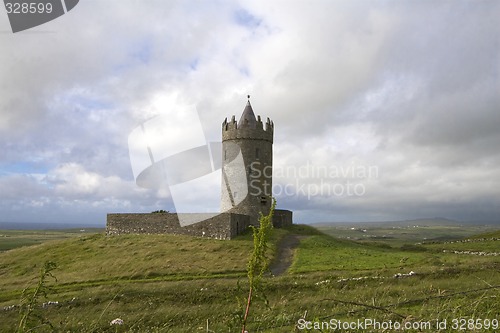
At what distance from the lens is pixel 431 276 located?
67.7 ft

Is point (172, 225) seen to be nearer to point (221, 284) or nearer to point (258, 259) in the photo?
point (221, 284)

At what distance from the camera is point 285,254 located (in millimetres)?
35156

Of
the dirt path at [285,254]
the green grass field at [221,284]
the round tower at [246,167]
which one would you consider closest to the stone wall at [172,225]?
the green grass field at [221,284]

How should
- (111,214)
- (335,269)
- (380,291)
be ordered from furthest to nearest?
(111,214)
(335,269)
(380,291)

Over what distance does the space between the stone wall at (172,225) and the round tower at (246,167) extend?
2865 millimetres

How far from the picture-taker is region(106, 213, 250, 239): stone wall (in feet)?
134

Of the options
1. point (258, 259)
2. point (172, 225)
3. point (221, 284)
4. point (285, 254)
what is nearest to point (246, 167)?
point (172, 225)

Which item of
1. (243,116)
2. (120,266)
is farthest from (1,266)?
(243,116)

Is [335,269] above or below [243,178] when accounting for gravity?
below

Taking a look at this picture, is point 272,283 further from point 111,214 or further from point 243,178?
point 111,214

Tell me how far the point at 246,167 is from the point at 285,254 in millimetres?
15260

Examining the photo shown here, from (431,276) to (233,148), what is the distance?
103ft

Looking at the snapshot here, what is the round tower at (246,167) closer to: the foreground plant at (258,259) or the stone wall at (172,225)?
the stone wall at (172,225)

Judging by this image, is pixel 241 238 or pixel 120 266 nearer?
pixel 120 266
